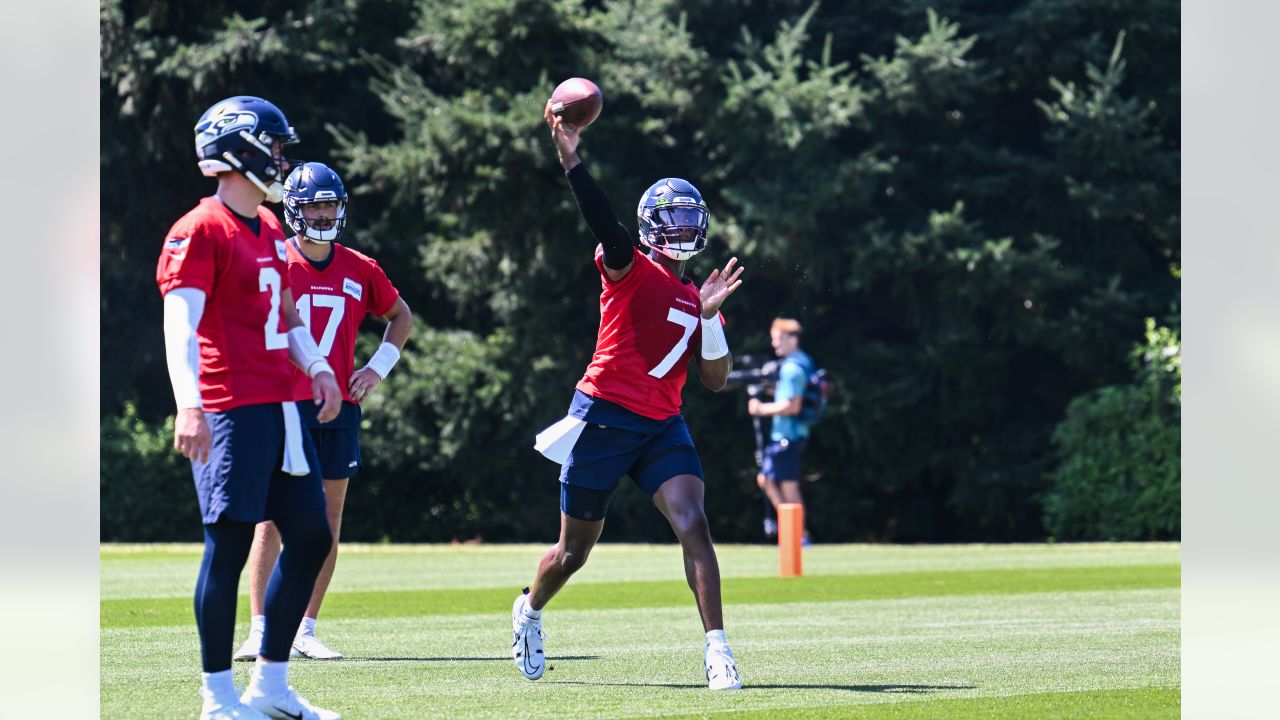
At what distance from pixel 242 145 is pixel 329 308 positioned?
7.52 feet

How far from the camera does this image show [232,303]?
6.12 metres

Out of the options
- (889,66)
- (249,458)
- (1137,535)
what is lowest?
(1137,535)

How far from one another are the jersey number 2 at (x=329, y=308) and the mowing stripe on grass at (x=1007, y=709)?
9.32 ft

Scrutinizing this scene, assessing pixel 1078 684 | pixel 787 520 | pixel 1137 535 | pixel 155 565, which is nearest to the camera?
pixel 1078 684

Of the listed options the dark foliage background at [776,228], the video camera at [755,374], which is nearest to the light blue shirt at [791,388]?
the video camera at [755,374]

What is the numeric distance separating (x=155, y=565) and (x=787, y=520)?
5889 mm

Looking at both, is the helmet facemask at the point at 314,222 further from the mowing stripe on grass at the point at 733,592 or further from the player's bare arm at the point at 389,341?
the mowing stripe on grass at the point at 733,592

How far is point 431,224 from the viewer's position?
85.8 ft

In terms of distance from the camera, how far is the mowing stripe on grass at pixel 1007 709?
6523mm

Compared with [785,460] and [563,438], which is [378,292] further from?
[785,460]

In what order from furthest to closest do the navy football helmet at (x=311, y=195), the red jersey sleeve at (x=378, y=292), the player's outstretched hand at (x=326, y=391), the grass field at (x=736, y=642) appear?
the red jersey sleeve at (x=378, y=292)
the navy football helmet at (x=311, y=195)
the grass field at (x=736, y=642)
the player's outstretched hand at (x=326, y=391)

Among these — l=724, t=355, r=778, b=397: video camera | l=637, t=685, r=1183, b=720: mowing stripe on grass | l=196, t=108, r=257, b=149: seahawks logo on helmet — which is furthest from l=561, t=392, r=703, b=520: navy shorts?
l=724, t=355, r=778, b=397: video camera
